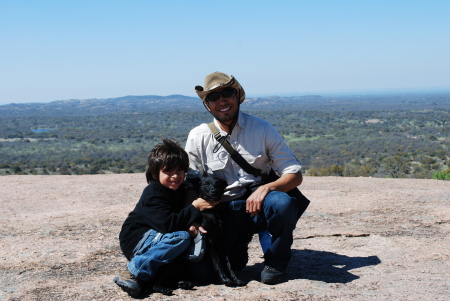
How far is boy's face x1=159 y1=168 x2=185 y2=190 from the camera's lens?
343 centimetres

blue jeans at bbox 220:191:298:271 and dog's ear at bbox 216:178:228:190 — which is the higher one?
dog's ear at bbox 216:178:228:190

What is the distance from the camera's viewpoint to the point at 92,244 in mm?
4949

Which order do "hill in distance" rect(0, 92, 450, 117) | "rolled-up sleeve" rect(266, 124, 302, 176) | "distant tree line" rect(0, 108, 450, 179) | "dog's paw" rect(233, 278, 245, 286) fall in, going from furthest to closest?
"hill in distance" rect(0, 92, 450, 117) → "distant tree line" rect(0, 108, 450, 179) → "rolled-up sleeve" rect(266, 124, 302, 176) → "dog's paw" rect(233, 278, 245, 286)

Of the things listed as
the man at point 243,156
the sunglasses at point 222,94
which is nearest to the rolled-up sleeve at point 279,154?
the man at point 243,156

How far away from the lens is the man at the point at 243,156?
→ 11.8ft

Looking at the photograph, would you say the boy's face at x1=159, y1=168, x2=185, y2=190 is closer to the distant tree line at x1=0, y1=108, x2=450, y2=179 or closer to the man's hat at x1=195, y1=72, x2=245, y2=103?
the man's hat at x1=195, y1=72, x2=245, y2=103

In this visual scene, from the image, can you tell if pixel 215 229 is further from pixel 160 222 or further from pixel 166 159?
pixel 166 159

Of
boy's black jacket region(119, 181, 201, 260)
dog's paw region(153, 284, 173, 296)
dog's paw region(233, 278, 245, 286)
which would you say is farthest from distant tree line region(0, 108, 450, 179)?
dog's paw region(153, 284, 173, 296)

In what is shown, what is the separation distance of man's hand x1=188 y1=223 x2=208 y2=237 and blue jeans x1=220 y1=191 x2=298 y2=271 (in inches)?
11.4

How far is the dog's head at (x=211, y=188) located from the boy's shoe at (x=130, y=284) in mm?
751

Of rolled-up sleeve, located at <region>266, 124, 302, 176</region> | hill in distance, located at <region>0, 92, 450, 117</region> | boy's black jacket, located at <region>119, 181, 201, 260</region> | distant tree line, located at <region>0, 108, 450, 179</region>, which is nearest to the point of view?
boy's black jacket, located at <region>119, 181, 201, 260</region>

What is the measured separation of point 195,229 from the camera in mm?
3389

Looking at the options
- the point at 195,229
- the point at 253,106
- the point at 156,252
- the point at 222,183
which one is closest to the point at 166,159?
the point at 222,183

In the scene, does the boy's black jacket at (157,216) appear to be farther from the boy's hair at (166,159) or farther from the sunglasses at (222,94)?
the sunglasses at (222,94)
